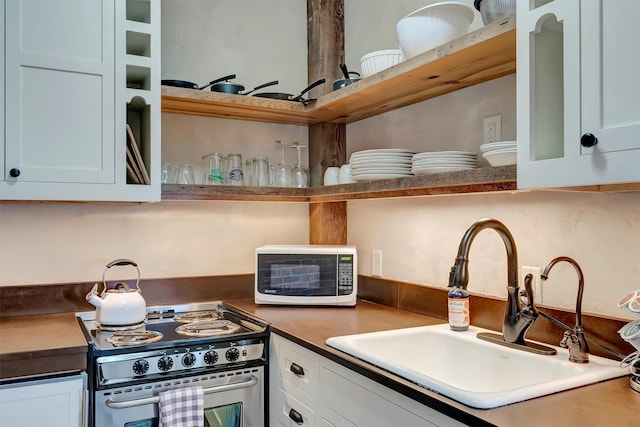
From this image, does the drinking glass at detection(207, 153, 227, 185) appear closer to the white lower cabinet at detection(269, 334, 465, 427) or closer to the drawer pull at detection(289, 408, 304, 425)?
the white lower cabinet at detection(269, 334, 465, 427)

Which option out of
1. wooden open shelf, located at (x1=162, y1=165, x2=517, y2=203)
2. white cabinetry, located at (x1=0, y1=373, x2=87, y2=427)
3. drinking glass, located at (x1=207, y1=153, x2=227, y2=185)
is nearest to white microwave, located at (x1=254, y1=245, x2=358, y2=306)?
wooden open shelf, located at (x1=162, y1=165, x2=517, y2=203)

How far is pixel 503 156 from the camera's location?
1513 millimetres

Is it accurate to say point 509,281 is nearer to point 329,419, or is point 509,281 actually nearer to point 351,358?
point 351,358

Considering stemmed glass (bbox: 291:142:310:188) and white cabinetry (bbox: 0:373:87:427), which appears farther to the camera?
stemmed glass (bbox: 291:142:310:188)

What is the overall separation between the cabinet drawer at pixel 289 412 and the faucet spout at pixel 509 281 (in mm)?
668

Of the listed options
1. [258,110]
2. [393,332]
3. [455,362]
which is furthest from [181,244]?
[455,362]

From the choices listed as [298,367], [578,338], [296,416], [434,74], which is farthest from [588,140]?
[296,416]

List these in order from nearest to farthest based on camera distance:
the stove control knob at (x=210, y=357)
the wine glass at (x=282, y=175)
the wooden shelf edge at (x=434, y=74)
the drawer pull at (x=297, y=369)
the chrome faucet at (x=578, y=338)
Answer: the chrome faucet at (x=578, y=338) < the wooden shelf edge at (x=434, y=74) < the drawer pull at (x=297, y=369) < the stove control knob at (x=210, y=357) < the wine glass at (x=282, y=175)

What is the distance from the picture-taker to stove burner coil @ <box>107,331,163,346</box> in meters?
1.87

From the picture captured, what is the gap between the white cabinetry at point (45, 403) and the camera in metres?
1.60

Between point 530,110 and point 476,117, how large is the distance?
66 centimetres

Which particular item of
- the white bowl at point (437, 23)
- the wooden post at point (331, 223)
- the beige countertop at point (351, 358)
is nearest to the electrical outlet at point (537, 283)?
the beige countertop at point (351, 358)

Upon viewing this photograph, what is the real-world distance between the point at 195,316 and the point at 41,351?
0.77 meters

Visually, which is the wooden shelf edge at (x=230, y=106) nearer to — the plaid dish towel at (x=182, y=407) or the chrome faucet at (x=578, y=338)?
the plaid dish towel at (x=182, y=407)
